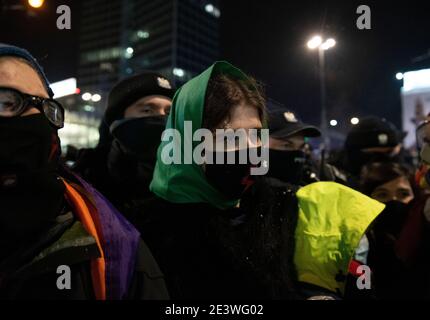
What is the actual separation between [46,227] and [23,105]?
42 centimetres

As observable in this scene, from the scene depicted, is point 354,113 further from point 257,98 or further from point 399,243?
point 257,98

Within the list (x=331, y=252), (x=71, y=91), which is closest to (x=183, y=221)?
(x=331, y=252)

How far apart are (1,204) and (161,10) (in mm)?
89682

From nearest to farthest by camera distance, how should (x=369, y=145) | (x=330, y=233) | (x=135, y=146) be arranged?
(x=330, y=233), (x=135, y=146), (x=369, y=145)

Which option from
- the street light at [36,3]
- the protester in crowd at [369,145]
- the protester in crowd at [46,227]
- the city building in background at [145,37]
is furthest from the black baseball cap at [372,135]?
the city building in background at [145,37]

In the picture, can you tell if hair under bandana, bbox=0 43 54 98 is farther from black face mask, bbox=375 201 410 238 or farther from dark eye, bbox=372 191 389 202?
dark eye, bbox=372 191 389 202

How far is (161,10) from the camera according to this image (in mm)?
82250

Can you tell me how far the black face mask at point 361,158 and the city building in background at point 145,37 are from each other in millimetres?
72380

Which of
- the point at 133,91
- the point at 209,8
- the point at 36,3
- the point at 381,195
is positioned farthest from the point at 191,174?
the point at 209,8

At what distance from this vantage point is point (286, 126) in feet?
8.82

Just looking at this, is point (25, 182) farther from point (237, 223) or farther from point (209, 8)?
point (209, 8)

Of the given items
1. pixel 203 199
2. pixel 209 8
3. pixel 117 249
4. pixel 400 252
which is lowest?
pixel 400 252

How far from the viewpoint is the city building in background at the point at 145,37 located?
77.3 m

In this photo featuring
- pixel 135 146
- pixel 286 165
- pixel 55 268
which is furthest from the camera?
pixel 286 165
